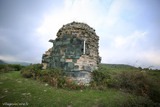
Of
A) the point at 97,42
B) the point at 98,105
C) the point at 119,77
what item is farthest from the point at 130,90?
the point at 97,42

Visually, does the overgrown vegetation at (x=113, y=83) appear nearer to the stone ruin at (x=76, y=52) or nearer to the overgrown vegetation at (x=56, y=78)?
the overgrown vegetation at (x=56, y=78)

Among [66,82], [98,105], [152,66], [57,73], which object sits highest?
[152,66]

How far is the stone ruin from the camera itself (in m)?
9.21

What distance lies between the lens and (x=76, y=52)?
30.9 feet

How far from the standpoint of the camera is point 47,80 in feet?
29.6

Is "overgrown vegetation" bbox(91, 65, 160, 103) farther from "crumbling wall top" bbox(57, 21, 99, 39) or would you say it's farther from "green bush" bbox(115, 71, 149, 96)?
"crumbling wall top" bbox(57, 21, 99, 39)

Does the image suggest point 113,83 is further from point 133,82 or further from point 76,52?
point 76,52

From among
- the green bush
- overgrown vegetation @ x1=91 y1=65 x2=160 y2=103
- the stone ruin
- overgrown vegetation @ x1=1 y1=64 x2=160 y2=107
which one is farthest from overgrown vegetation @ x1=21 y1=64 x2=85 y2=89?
the green bush

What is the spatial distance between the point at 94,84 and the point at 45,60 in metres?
6.01

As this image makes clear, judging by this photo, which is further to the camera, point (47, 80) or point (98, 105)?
point (47, 80)

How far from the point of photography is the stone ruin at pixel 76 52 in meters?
9.21

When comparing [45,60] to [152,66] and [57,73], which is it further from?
[152,66]

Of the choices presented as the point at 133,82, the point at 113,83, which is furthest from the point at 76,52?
the point at 133,82

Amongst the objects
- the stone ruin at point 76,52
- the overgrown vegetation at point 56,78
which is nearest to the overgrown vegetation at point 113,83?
the overgrown vegetation at point 56,78
